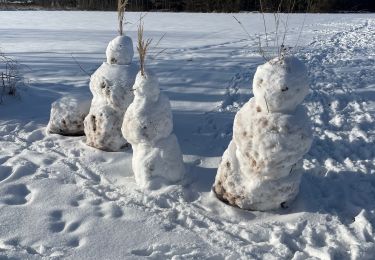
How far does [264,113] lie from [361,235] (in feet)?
4.32

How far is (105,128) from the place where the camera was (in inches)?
197

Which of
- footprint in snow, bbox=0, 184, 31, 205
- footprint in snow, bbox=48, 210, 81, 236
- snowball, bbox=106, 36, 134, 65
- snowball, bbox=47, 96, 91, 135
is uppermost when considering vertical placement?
snowball, bbox=106, 36, 134, 65

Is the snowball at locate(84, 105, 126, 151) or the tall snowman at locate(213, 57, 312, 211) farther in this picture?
the snowball at locate(84, 105, 126, 151)

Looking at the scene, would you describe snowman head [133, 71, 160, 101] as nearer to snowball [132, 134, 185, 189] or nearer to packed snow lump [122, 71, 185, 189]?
packed snow lump [122, 71, 185, 189]

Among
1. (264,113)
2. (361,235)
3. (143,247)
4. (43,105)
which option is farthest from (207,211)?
(43,105)

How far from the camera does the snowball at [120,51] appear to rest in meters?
4.85

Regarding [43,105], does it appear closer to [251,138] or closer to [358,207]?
[251,138]

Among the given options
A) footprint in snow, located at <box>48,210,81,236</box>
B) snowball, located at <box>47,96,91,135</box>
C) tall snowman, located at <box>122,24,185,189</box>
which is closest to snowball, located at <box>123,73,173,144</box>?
tall snowman, located at <box>122,24,185,189</box>

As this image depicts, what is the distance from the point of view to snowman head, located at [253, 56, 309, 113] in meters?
3.46

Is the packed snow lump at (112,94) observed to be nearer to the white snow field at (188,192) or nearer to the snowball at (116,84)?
the snowball at (116,84)

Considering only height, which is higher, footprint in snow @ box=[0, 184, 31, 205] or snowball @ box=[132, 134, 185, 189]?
snowball @ box=[132, 134, 185, 189]

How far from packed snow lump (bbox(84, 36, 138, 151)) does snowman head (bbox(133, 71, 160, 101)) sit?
2.37ft

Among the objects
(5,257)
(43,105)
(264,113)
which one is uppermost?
(264,113)

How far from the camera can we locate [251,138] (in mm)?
3639
